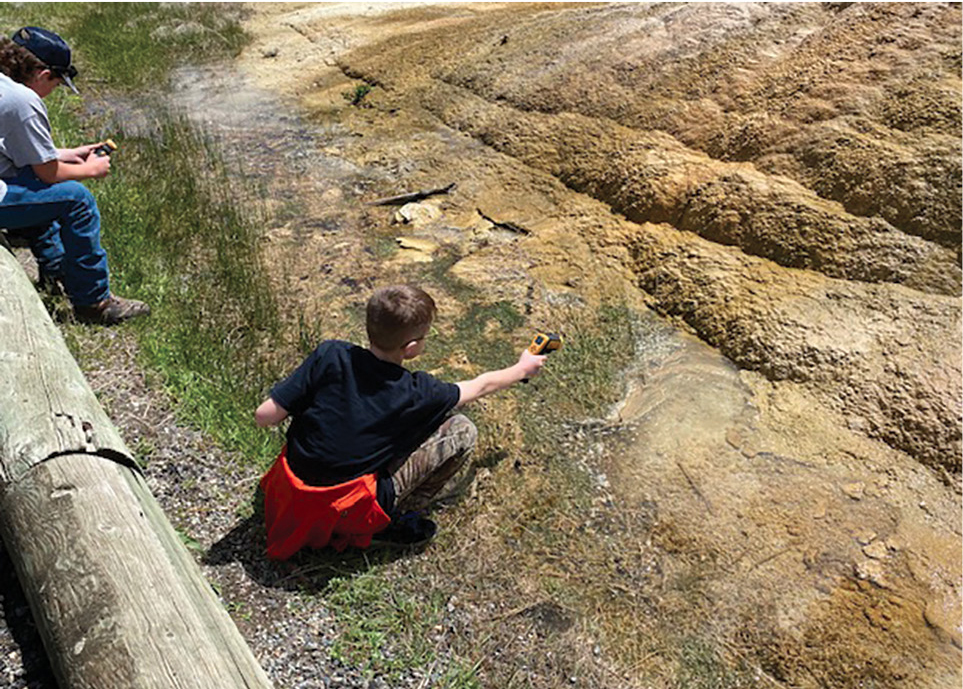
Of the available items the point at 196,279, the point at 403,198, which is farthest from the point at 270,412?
the point at 403,198

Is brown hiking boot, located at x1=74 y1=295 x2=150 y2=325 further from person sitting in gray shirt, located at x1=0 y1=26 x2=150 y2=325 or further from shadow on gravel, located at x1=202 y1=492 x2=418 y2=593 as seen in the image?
shadow on gravel, located at x1=202 y1=492 x2=418 y2=593

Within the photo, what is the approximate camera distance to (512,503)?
367 cm

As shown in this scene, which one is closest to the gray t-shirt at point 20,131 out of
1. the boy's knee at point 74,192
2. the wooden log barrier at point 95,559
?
the boy's knee at point 74,192

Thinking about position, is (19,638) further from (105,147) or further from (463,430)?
(105,147)

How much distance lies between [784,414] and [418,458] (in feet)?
→ 7.21

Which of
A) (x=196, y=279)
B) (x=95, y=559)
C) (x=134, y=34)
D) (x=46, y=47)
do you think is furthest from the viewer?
(x=134, y=34)

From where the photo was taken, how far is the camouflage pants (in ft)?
10.2

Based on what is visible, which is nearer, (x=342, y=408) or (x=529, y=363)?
(x=342, y=408)

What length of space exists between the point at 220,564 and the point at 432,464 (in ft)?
3.01

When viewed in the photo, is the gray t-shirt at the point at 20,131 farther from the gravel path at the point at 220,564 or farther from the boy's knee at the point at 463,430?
the boy's knee at the point at 463,430

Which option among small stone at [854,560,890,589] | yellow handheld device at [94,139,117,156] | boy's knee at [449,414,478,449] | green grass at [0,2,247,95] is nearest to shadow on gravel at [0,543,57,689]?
boy's knee at [449,414,478,449]

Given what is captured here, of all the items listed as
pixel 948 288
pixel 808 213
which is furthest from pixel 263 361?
pixel 948 288

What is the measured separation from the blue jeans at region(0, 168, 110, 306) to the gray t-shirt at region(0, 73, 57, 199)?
10 cm

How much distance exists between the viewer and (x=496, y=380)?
3.24 meters
